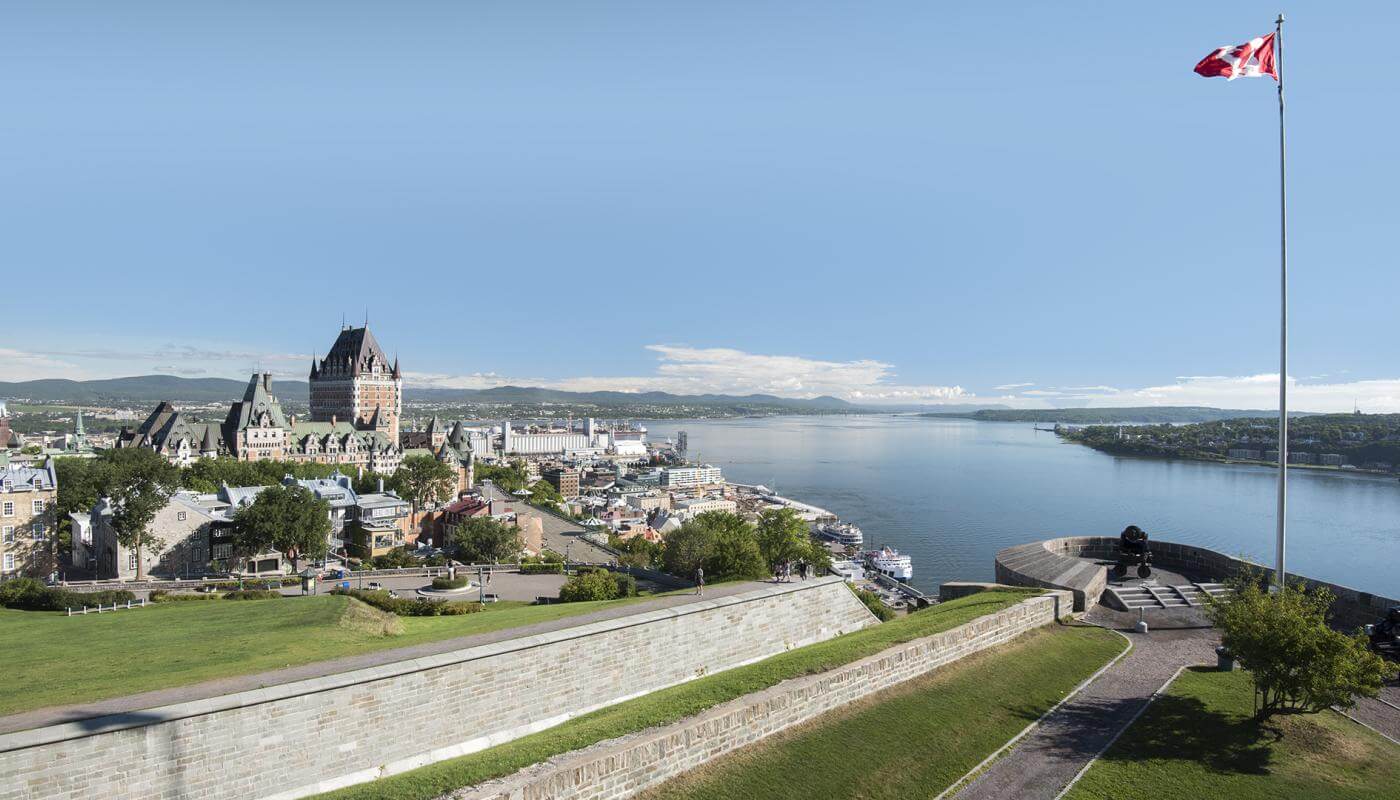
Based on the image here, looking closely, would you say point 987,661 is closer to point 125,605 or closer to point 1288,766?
point 1288,766

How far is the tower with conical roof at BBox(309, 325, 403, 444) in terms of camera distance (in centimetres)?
8800

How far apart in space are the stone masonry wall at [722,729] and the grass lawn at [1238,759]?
3565 millimetres

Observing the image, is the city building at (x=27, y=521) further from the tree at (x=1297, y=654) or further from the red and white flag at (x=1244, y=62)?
the red and white flag at (x=1244, y=62)

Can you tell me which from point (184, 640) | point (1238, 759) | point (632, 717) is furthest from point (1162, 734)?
point (184, 640)

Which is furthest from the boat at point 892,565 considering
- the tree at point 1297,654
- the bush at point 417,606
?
the tree at point 1297,654

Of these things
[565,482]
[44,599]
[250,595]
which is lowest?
[565,482]

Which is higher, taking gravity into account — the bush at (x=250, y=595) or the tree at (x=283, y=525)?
the tree at (x=283, y=525)

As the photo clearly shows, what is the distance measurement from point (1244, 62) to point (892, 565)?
4716 cm

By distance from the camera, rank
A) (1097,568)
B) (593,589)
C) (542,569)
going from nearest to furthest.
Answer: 1. (1097,568)
2. (593,589)
3. (542,569)

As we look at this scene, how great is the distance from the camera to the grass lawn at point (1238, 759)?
31.2 feet

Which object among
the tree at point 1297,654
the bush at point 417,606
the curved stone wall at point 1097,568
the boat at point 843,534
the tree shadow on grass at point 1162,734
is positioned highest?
the tree at point 1297,654

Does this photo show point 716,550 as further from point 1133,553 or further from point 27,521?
point 27,521

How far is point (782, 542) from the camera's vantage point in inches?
1102

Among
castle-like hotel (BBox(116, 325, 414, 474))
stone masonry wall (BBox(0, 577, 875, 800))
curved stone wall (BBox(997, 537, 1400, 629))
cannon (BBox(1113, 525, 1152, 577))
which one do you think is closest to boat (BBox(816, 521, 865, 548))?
castle-like hotel (BBox(116, 325, 414, 474))
